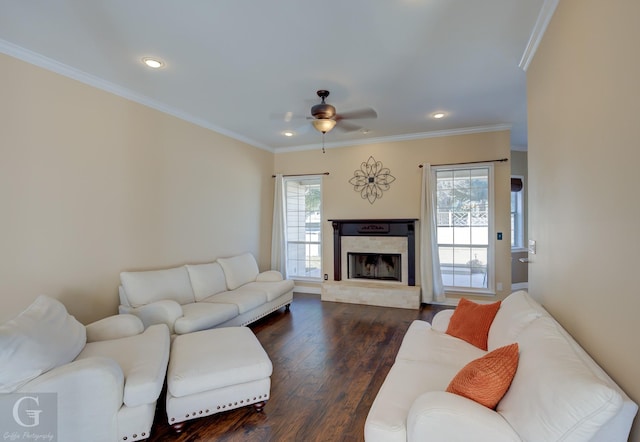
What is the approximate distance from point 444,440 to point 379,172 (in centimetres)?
448

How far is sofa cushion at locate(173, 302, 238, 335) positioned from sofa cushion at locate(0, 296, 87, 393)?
2.78ft

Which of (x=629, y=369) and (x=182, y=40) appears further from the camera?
(x=182, y=40)

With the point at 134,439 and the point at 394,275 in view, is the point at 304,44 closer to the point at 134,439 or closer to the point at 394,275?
the point at 134,439

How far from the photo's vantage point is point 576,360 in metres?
1.26

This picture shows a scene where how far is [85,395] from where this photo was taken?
1.76 m

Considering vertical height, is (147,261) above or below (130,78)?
below

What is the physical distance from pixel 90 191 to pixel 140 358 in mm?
1875

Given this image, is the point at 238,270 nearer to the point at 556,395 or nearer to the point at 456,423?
the point at 456,423

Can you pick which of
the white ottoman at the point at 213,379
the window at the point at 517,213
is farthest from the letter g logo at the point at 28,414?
the window at the point at 517,213

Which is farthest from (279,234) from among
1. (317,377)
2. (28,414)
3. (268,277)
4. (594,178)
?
(594,178)

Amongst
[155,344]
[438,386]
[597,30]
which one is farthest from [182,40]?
[438,386]

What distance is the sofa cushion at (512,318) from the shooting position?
6.21 feet

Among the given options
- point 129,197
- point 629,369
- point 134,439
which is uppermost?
point 129,197

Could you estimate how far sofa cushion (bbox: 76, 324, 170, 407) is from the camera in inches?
73.9
